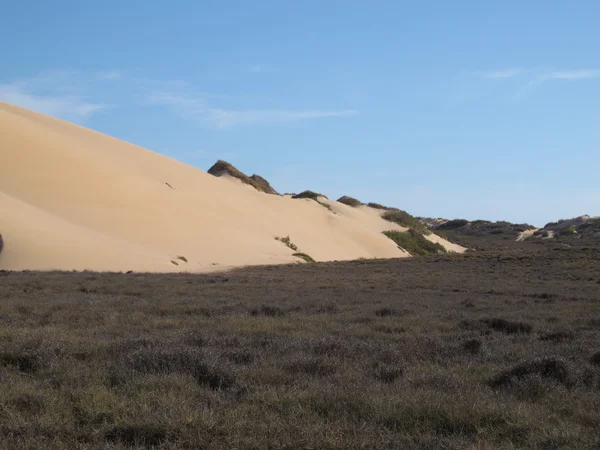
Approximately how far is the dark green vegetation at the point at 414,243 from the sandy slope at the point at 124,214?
18.2ft

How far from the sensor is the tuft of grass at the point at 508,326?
10.0 m

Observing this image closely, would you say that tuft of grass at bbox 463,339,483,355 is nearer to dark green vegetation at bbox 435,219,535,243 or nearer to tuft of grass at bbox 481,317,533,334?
tuft of grass at bbox 481,317,533,334

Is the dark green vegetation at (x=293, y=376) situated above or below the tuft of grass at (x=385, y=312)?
below

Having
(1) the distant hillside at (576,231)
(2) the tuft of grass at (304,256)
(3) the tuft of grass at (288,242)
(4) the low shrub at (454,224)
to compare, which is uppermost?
(4) the low shrub at (454,224)

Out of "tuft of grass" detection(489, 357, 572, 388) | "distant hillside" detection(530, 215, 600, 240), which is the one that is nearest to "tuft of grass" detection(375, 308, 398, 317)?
"tuft of grass" detection(489, 357, 572, 388)

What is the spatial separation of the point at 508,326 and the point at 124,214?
30.9 meters

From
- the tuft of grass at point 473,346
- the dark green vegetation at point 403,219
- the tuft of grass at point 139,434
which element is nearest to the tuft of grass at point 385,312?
the tuft of grass at point 473,346

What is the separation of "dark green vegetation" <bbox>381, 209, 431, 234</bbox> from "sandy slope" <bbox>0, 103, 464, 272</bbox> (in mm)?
14465

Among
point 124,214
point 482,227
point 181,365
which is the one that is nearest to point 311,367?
point 181,365

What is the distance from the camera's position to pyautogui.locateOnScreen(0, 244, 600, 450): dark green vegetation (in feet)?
14.8

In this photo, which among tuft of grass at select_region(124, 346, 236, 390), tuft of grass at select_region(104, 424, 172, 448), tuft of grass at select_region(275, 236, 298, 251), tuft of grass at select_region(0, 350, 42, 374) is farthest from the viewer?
tuft of grass at select_region(275, 236, 298, 251)

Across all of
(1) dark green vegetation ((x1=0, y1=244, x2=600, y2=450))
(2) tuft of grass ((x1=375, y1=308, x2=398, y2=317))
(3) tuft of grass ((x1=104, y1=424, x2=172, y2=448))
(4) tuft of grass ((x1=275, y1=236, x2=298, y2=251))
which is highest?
(4) tuft of grass ((x1=275, y1=236, x2=298, y2=251))

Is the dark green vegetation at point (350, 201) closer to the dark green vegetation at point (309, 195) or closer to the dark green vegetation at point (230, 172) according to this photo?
the dark green vegetation at point (309, 195)

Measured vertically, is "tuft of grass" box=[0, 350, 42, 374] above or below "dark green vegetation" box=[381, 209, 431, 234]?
below
